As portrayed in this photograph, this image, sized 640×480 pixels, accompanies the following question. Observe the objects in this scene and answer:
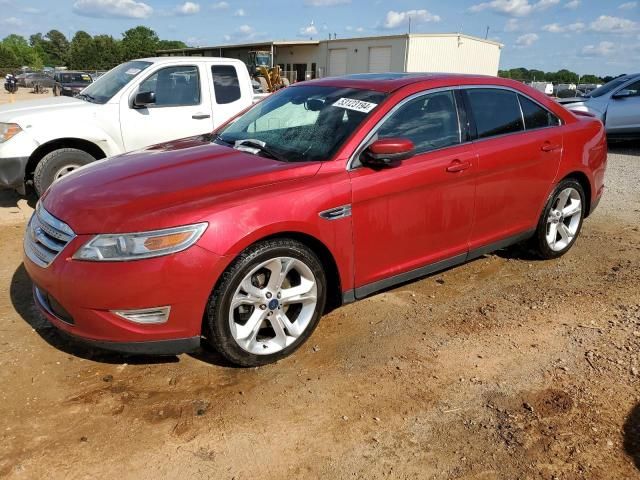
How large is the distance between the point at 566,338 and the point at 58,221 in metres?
3.32

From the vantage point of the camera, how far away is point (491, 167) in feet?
12.9

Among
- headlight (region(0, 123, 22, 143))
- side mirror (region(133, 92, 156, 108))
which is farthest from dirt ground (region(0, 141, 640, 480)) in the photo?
side mirror (region(133, 92, 156, 108))

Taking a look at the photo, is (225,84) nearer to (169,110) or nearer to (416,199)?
(169,110)

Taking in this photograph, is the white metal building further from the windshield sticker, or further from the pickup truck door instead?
the windshield sticker

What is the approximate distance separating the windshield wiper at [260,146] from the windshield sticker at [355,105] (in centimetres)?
60

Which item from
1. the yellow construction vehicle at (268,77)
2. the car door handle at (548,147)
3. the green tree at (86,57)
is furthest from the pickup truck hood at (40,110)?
the green tree at (86,57)

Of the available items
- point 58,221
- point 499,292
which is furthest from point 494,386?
point 58,221

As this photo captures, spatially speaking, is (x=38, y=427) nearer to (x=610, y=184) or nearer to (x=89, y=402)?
(x=89, y=402)

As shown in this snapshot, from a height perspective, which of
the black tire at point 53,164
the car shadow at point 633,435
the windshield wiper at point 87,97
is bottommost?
the car shadow at point 633,435

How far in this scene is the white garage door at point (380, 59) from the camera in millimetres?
36188

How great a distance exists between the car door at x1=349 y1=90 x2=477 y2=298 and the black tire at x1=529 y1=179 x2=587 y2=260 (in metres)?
1.07

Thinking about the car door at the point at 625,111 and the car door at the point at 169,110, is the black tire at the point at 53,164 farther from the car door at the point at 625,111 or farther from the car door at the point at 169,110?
the car door at the point at 625,111

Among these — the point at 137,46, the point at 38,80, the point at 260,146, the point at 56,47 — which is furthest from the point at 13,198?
the point at 56,47

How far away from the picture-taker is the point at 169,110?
6664 millimetres
